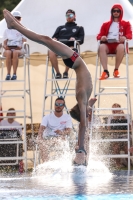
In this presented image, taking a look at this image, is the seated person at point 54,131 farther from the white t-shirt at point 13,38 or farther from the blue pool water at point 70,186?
the white t-shirt at point 13,38

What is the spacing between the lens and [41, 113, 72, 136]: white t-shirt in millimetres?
10562

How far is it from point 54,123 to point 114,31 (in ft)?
6.41

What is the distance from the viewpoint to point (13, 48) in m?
11.2

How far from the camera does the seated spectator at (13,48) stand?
1104 cm

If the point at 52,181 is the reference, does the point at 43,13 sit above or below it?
above

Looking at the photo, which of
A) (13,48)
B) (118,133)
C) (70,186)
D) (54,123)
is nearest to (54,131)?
(54,123)

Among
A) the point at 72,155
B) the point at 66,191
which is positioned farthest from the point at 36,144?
the point at 66,191

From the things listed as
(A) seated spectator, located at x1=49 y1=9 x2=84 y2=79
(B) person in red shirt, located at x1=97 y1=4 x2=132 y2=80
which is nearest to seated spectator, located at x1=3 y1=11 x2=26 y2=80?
(A) seated spectator, located at x1=49 y1=9 x2=84 y2=79

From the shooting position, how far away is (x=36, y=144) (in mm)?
10648

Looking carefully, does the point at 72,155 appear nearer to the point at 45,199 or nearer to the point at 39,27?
Answer: the point at 39,27

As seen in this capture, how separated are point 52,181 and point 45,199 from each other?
1752 millimetres

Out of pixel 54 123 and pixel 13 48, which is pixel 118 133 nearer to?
pixel 54 123

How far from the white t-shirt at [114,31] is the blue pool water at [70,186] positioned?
2.70 meters

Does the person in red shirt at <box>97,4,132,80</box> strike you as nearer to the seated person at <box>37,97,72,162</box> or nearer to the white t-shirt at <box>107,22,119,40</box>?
the white t-shirt at <box>107,22,119,40</box>
